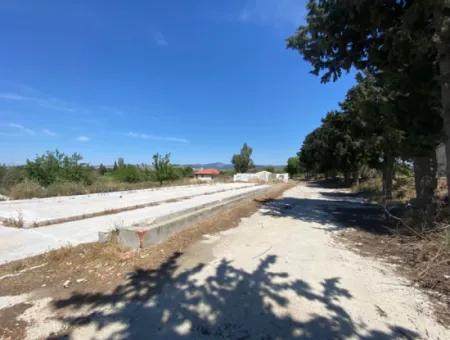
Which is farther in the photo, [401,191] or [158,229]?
[401,191]

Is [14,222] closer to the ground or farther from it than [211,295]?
farther from it

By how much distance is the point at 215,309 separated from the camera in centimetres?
273

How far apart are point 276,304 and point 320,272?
1.21 metres

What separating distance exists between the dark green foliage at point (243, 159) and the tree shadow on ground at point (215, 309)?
199 ft

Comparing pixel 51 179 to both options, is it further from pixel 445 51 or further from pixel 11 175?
pixel 445 51

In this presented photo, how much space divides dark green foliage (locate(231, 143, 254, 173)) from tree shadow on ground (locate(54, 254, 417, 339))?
60563mm

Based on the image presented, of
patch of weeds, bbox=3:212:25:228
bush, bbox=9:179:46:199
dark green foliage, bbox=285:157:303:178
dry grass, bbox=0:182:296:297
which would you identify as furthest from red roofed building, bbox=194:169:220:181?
dry grass, bbox=0:182:296:297

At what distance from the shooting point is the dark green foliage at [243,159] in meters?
64.0

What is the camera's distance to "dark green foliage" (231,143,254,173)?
210ft

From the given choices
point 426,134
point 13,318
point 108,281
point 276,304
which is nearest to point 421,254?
point 276,304

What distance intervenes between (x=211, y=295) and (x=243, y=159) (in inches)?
2417

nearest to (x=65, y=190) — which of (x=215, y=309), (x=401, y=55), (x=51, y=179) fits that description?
(x=51, y=179)

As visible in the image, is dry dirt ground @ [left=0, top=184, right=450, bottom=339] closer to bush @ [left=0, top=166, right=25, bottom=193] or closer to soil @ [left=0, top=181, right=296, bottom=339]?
soil @ [left=0, top=181, right=296, bottom=339]

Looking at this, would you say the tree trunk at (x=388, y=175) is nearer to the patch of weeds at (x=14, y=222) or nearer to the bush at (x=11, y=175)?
the patch of weeds at (x=14, y=222)
